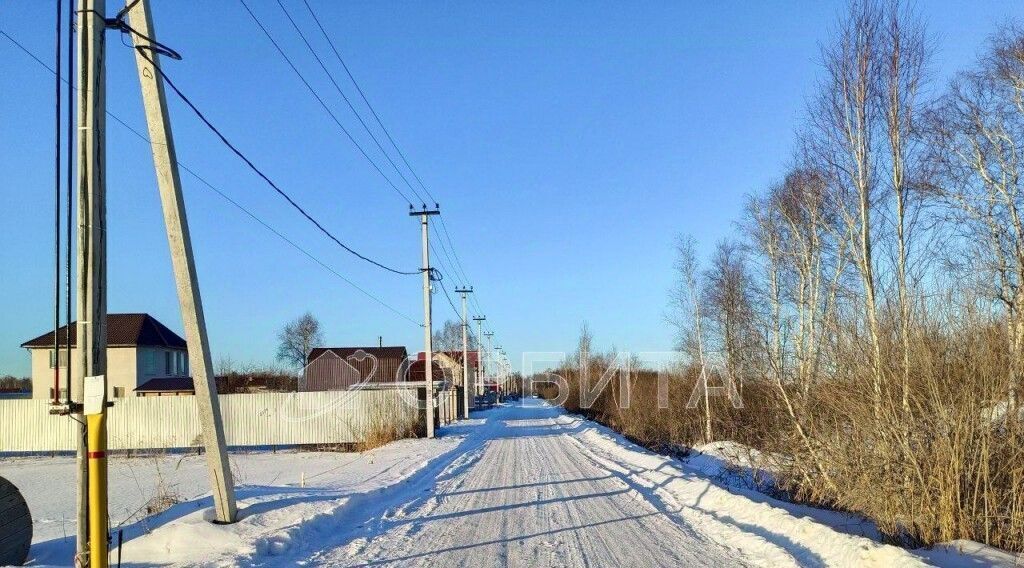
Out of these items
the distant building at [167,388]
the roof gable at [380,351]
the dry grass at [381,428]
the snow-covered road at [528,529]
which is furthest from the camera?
the roof gable at [380,351]

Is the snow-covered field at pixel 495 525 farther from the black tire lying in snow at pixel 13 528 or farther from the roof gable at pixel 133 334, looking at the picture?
the roof gable at pixel 133 334

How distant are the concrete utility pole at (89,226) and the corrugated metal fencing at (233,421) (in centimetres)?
2498

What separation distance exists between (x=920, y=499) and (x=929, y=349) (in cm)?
181

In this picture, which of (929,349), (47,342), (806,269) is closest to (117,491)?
(929,349)

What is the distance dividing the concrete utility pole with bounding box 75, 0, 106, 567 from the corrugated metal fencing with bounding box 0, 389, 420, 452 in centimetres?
2498

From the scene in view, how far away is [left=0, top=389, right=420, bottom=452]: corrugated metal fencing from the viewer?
3183cm

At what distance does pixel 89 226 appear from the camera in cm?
757

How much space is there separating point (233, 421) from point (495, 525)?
24860 mm

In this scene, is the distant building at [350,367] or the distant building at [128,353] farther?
the distant building at [350,367]

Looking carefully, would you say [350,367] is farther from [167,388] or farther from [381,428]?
[381,428]

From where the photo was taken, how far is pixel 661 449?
2788 centimetres

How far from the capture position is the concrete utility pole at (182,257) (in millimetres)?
9336

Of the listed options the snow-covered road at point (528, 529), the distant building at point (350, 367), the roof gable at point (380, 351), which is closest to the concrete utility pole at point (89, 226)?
the snow-covered road at point (528, 529)

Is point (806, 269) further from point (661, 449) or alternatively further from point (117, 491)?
point (117, 491)
